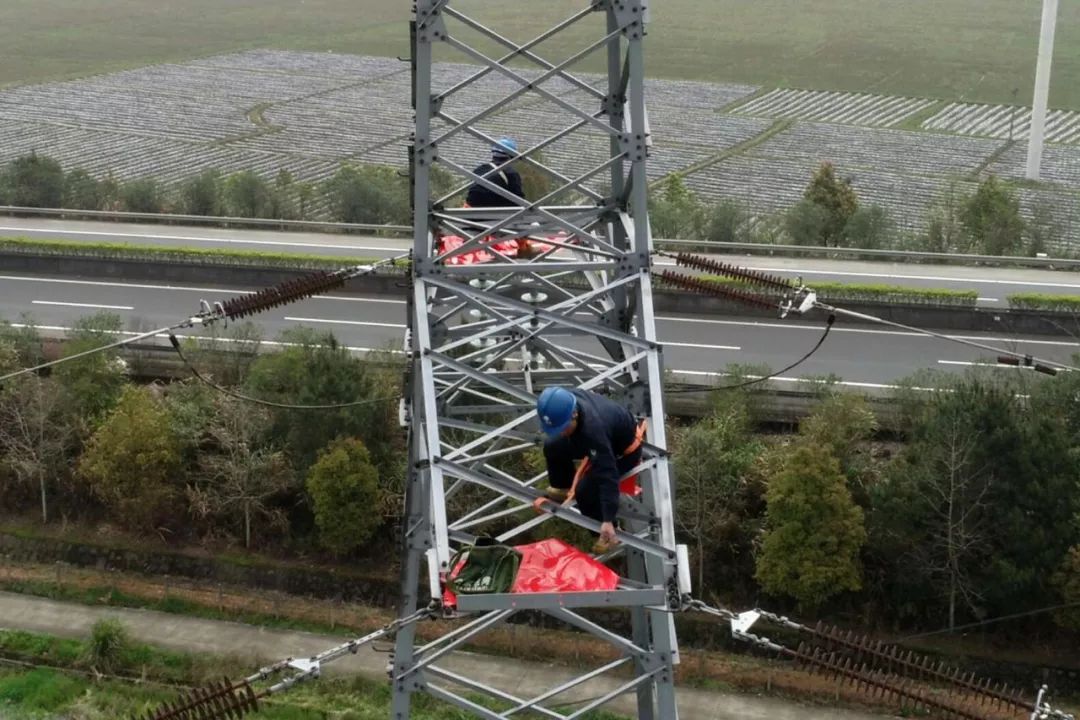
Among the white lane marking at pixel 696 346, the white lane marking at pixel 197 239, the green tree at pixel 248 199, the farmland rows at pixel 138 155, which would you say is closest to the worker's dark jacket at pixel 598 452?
the white lane marking at pixel 696 346

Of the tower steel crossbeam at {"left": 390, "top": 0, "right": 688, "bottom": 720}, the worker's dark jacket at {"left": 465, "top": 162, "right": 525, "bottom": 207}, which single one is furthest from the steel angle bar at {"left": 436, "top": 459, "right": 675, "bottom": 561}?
the worker's dark jacket at {"left": 465, "top": 162, "right": 525, "bottom": 207}

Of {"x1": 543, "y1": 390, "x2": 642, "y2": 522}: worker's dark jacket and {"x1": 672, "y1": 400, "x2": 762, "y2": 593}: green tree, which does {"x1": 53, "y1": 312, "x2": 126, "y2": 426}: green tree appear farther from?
{"x1": 543, "y1": 390, "x2": 642, "y2": 522}: worker's dark jacket

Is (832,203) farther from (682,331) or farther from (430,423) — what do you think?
(430,423)

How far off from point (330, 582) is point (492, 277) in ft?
38.4

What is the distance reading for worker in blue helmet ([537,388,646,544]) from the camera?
37.6ft

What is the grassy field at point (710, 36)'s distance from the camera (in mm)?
82125

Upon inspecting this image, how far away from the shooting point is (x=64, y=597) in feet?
Answer: 84.1

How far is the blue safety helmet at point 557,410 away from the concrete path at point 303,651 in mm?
11785

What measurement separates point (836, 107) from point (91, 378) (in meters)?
54.5

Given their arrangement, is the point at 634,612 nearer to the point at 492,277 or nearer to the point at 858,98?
the point at 492,277

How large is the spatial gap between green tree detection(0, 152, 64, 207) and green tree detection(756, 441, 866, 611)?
28455 mm

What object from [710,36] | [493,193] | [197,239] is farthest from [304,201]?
[710,36]

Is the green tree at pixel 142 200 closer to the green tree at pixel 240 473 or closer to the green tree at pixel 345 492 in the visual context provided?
the green tree at pixel 240 473

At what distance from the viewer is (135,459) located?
25.8 metres
